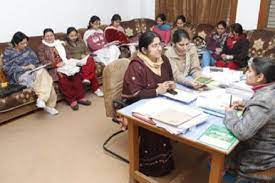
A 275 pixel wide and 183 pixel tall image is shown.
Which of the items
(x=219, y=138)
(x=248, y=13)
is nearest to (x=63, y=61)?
(x=219, y=138)

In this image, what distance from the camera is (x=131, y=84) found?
1.92 metres

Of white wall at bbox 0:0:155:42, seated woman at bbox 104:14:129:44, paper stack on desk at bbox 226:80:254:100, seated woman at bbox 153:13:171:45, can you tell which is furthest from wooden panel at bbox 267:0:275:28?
paper stack on desk at bbox 226:80:254:100

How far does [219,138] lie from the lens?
129 cm

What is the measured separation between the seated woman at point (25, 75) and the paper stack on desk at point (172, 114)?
1753mm

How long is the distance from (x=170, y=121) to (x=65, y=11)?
332 centimetres

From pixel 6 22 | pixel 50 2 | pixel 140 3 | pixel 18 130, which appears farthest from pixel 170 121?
pixel 140 3

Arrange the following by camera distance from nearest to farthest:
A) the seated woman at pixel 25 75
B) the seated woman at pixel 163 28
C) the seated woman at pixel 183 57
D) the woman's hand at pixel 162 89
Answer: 1. the woman's hand at pixel 162 89
2. the seated woman at pixel 183 57
3. the seated woman at pixel 25 75
4. the seated woman at pixel 163 28

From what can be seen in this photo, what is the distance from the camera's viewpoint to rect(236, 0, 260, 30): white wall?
4.03 metres

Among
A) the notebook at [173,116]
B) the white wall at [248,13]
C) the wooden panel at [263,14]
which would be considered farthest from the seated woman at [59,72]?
the wooden panel at [263,14]

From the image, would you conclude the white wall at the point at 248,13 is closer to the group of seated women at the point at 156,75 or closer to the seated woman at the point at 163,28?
the group of seated women at the point at 156,75

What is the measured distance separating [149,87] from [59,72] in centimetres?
172

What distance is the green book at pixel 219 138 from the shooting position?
124 centimetres

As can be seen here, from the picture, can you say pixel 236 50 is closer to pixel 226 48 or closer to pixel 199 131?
pixel 226 48

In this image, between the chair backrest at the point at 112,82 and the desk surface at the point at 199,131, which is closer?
the desk surface at the point at 199,131
